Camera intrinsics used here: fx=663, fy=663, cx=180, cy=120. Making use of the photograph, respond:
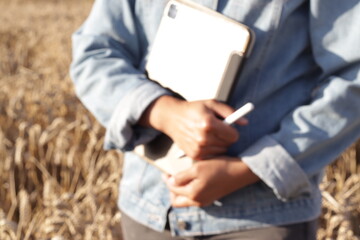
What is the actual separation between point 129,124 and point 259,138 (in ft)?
0.64

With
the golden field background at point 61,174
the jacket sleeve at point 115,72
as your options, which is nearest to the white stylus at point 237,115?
the jacket sleeve at point 115,72

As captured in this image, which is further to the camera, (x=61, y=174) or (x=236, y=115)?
(x=61, y=174)

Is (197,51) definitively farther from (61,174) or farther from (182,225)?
(61,174)

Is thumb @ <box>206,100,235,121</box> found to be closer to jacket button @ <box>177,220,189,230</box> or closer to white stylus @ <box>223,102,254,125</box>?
white stylus @ <box>223,102,254,125</box>

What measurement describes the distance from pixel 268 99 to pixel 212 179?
0.16 meters

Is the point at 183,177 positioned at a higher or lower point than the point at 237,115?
lower

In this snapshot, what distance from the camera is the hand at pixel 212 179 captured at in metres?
0.92

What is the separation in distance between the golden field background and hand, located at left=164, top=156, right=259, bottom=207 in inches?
20.7

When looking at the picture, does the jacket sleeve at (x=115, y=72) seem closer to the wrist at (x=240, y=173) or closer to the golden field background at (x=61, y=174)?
the wrist at (x=240, y=173)

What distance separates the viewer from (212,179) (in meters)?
0.91

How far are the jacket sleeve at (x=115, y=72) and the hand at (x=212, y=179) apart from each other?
0.12 metres

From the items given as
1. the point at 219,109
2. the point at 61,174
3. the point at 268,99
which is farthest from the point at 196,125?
the point at 61,174

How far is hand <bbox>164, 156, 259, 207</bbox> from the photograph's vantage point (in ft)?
3.00

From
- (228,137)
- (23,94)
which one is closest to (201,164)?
(228,137)
